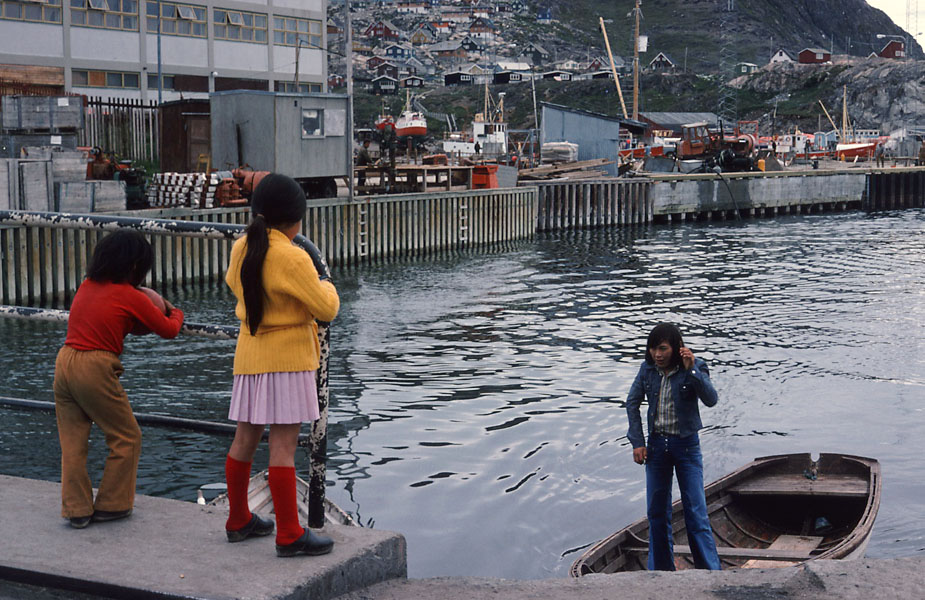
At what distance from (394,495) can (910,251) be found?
1281 inches

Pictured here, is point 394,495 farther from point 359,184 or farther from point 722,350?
point 359,184

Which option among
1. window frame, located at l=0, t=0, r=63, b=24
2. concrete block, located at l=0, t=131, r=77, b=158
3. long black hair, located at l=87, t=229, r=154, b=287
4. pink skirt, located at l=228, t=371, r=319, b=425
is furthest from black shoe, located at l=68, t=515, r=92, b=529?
window frame, located at l=0, t=0, r=63, b=24

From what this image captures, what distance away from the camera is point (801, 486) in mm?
9938

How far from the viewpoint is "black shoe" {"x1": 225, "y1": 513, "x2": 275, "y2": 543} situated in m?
4.70

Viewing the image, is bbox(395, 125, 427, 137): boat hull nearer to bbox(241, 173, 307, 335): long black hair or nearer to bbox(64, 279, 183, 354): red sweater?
bbox(64, 279, 183, 354): red sweater

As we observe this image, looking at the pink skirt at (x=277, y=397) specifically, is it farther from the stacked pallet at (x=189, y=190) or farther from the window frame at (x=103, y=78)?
the window frame at (x=103, y=78)

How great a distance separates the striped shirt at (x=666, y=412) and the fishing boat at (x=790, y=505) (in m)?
1.34

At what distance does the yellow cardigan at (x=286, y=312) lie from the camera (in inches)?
181

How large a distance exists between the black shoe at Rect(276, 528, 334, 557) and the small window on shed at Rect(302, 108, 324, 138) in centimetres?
2768

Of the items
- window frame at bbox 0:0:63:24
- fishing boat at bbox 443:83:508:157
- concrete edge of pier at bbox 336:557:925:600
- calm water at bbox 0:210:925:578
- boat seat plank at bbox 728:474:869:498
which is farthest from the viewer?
fishing boat at bbox 443:83:508:157

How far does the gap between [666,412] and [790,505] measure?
2984 millimetres

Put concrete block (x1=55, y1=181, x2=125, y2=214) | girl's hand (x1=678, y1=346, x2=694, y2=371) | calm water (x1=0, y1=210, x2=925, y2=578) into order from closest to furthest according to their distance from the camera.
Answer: girl's hand (x1=678, y1=346, x2=694, y2=371) → calm water (x1=0, y1=210, x2=925, y2=578) → concrete block (x1=55, y1=181, x2=125, y2=214)

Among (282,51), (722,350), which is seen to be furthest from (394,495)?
(282,51)

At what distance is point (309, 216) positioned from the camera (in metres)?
30.7
